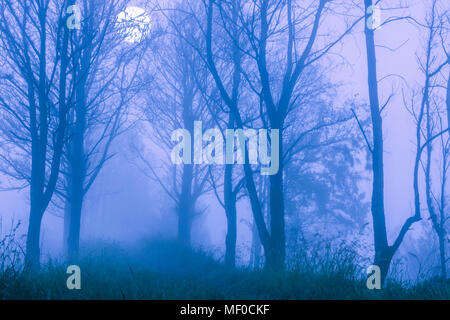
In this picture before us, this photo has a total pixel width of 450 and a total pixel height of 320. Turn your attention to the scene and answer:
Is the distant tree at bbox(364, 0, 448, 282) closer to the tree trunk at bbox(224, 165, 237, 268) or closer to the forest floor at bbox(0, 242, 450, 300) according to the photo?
the forest floor at bbox(0, 242, 450, 300)


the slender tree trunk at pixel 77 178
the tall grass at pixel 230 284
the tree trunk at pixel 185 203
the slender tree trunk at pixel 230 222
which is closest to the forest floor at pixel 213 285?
the tall grass at pixel 230 284

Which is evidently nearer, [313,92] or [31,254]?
[31,254]

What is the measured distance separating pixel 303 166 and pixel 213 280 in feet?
35.4

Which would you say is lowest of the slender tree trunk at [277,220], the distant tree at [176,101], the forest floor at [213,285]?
the forest floor at [213,285]

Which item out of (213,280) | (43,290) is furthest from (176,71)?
(43,290)

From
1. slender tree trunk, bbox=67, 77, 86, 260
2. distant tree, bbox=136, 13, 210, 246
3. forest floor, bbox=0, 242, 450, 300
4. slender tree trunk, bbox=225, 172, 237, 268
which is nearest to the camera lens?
forest floor, bbox=0, 242, 450, 300

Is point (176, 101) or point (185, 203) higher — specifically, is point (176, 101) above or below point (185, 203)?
above

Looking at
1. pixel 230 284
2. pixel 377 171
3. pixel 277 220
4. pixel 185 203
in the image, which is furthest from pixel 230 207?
pixel 230 284

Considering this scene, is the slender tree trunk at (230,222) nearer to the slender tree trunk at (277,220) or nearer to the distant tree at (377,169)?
the slender tree trunk at (277,220)

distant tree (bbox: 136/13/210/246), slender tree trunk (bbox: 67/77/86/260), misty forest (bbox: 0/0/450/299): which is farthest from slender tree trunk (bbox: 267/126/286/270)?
distant tree (bbox: 136/13/210/246)

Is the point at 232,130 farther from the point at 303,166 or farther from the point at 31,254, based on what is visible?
the point at 303,166

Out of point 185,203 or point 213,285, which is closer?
point 213,285

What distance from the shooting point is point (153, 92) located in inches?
469

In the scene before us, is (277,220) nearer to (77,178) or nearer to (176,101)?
(77,178)
